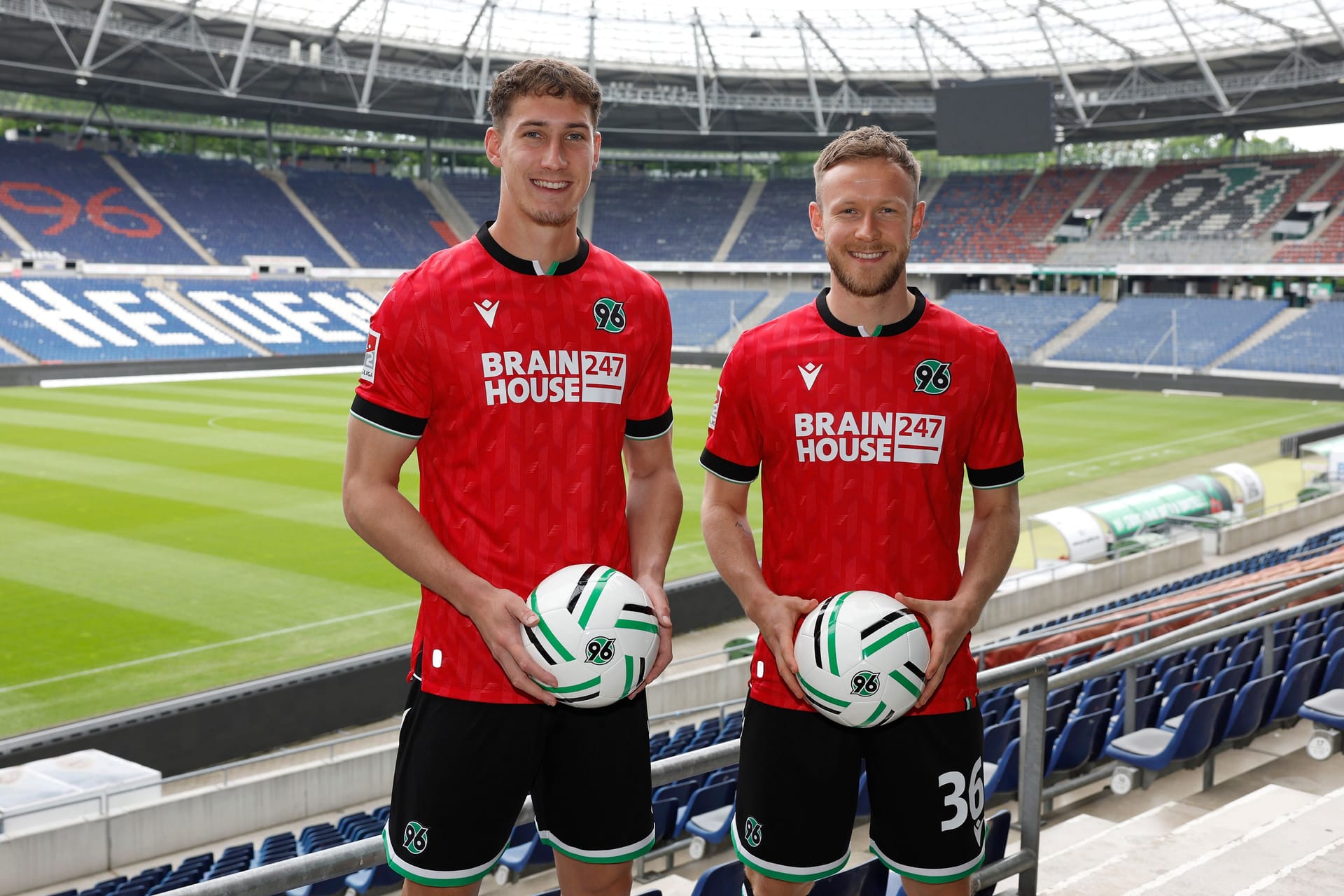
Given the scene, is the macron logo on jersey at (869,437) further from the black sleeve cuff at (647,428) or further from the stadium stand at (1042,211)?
the stadium stand at (1042,211)

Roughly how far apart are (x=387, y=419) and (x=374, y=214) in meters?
69.3

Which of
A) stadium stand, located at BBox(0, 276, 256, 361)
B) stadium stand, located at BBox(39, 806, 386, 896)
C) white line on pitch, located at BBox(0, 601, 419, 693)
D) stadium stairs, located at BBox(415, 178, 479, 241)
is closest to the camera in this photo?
stadium stand, located at BBox(39, 806, 386, 896)

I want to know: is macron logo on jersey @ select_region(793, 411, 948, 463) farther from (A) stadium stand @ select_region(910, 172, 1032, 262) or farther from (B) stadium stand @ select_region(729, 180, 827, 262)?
(B) stadium stand @ select_region(729, 180, 827, 262)

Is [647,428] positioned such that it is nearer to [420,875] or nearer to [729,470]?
[729,470]

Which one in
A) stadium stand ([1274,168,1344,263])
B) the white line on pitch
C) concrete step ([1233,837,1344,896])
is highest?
stadium stand ([1274,168,1344,263])

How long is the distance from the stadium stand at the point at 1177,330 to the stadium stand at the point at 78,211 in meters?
40.8

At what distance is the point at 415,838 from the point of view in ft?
9.71

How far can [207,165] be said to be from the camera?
6650 cm

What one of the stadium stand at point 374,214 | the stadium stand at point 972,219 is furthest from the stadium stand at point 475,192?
the stadium stand at point 972,219

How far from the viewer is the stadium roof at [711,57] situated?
50156 mm

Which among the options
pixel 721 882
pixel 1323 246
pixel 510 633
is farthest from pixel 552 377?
pixel 1323 246

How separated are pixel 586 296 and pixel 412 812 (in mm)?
1319

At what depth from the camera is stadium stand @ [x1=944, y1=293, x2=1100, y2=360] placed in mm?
54438

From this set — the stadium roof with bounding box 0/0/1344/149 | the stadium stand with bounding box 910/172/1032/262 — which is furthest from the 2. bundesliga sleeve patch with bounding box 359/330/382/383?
the stadium stand with bounding box 910/172/1032/262
